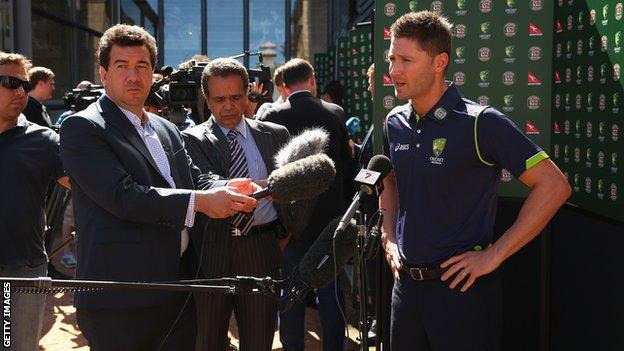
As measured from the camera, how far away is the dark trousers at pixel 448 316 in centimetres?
268

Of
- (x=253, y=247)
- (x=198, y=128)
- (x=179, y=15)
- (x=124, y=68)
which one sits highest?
(x=179, y=15)

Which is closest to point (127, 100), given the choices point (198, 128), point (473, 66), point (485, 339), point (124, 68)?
point (124, 68)

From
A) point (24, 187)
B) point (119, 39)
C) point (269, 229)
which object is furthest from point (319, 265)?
point (24, 187)

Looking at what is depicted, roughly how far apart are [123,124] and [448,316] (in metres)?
1.38

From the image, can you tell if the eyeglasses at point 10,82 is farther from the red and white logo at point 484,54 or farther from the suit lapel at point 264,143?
the red and white logo at point 484,54

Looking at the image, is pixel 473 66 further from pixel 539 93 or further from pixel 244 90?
pixel 244 90

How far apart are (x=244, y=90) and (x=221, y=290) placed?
64.7 inches

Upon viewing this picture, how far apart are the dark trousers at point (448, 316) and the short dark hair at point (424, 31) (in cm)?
86

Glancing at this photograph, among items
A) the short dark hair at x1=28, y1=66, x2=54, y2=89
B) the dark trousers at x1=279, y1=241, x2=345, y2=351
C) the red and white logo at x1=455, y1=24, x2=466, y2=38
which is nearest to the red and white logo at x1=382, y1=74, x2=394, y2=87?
the red and white logo at x1=455, y1=24, x2=466, y2=38

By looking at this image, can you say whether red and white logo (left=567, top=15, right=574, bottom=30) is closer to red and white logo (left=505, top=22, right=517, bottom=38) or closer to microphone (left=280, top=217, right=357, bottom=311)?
red and white logo (left=505, top=22, right=517, bottom=38)

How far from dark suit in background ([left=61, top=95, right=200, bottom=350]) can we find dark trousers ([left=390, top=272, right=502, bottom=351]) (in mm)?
898

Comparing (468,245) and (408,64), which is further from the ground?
(408,64)

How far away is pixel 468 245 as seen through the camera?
2670 mm

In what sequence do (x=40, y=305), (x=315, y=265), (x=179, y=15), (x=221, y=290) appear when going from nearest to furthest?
1. (x=221, y=290)
2. (x=315, y=265)
3. (x=40, y=305)
4. (x=179, y=15)
